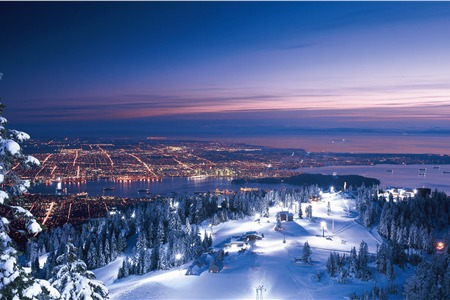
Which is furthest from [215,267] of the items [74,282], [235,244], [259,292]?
[74,282]

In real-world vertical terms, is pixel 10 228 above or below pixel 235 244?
above

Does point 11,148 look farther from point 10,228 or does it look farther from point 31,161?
point 10,228

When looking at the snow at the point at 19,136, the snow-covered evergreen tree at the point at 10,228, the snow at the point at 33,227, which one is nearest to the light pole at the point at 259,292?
the snow-covered evergreen tree at the point at 10,228

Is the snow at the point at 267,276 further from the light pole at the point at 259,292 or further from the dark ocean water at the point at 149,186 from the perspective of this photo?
the dark ocean water at the point at 149,186

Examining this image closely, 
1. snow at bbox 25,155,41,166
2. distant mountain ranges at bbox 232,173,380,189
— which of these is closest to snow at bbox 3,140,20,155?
snow at bbox 25,155,41,166

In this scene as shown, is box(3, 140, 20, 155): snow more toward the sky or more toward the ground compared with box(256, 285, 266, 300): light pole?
more toward the sky

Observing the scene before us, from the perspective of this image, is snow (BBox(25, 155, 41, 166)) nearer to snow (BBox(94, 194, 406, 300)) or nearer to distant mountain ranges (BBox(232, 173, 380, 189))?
snow (BBox(94, 194, 406, 300))
